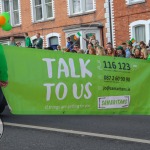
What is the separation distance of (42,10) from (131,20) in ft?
28.0

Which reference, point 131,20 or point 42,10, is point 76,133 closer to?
point 131,20

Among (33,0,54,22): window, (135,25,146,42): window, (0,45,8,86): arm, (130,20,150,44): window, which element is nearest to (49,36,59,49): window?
(33,0,54,22): window

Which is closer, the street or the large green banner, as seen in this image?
the street

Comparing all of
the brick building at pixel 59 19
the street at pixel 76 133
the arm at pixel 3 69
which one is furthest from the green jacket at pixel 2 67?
the brick building at pixel 59 19

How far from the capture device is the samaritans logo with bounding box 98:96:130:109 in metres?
8.38

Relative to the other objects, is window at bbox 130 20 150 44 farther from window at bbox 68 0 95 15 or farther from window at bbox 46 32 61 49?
window at bbox 46 32 61 49

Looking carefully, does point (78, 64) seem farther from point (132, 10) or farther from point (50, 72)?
point (132, 10)

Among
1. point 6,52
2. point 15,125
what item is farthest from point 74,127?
point 6,52

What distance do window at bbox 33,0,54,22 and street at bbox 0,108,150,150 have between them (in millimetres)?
22297

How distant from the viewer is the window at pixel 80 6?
94.8 ft

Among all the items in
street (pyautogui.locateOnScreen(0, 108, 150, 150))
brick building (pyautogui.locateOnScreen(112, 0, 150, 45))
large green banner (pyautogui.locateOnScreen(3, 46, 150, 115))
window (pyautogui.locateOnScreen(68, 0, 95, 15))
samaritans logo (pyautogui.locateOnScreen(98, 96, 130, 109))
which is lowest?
street (pyautogui.locateOnScreen(0, 108, 150, 150))

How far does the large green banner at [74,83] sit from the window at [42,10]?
76.4 feet

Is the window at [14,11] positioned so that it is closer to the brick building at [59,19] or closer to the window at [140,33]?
the brick building at [59,19]

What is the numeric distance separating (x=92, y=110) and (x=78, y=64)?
908 millimetres
